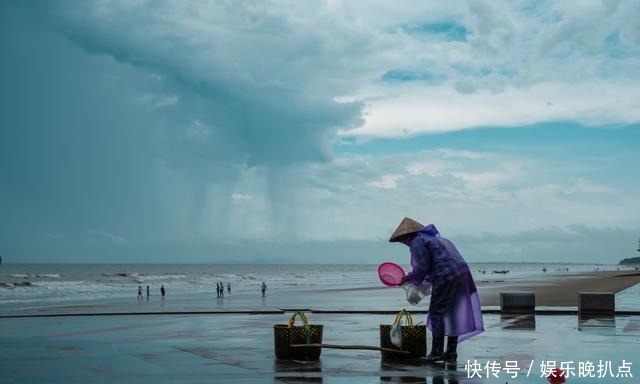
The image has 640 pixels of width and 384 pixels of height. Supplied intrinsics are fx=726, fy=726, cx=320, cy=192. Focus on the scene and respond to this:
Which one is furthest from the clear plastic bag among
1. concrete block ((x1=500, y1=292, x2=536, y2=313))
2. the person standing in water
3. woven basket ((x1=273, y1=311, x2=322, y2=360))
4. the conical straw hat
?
concrete block ((x1=500, y1=292, x2=536, y2=313))

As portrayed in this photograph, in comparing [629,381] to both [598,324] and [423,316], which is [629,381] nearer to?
[598,324]

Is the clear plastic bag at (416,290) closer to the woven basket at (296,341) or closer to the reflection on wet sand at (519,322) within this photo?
the woven basket at (296,341)

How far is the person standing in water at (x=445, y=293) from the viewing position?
36.7ft

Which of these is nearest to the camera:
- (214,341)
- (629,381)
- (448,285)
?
(629,381)

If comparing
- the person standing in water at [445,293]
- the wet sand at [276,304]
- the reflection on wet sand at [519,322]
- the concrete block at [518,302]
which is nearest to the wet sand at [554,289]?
the wet sand at [276,304]

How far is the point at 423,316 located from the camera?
74.3 feet

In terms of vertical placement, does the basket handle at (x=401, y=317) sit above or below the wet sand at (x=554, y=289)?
above

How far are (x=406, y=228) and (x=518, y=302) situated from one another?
37.9ft

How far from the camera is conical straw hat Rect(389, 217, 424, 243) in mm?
11609

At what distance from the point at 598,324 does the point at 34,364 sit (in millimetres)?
12621

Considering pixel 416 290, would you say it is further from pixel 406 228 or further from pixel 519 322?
pixel 519 322

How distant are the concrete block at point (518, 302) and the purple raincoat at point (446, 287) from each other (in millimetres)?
10876

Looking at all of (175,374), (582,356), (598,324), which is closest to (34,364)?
(175,374)

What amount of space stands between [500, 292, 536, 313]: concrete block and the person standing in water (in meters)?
10.8
